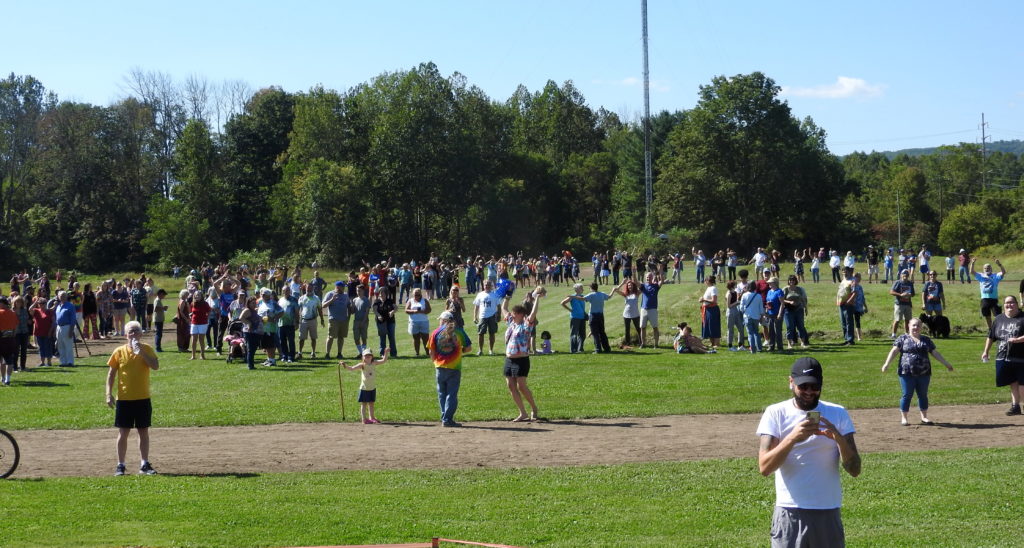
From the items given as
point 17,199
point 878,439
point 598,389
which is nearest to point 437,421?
point 598,389

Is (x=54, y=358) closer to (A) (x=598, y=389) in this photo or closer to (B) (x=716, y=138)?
(A) (x=598, y=389)

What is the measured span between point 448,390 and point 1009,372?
29.3 feet

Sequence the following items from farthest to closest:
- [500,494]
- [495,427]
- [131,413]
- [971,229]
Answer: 1. [971,229]
2. [495,427]
3. [131,413]
4. [500,494]

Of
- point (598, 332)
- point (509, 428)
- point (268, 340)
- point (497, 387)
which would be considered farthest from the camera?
point (598, 332)

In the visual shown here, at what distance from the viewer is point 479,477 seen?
39.5ft

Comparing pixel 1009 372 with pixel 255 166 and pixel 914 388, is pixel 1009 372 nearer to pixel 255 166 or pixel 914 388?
pixel 914 388

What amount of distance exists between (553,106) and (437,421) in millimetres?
80017

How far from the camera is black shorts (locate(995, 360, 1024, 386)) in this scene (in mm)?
15539

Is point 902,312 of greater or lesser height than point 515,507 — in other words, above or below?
above

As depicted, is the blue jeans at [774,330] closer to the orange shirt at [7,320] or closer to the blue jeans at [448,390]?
the blue jeans at [448,390]

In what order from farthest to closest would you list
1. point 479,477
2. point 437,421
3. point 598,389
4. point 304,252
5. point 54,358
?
point 304,252, point 54,358, point 598,389, point 437,421, point 479,477

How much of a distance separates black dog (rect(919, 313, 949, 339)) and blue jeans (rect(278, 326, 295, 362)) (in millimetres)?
16833

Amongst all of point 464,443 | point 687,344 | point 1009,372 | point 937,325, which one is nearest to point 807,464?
point 464,443

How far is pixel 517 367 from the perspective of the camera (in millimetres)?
15609
